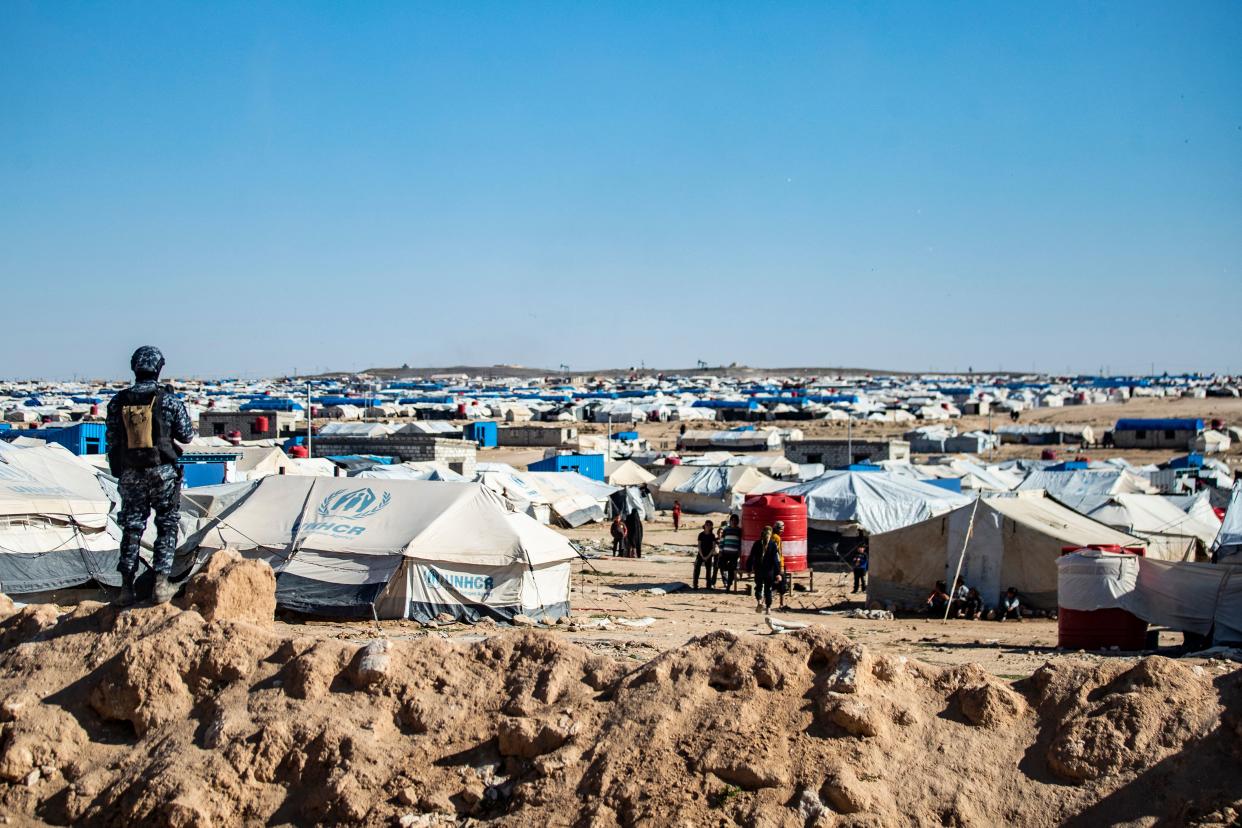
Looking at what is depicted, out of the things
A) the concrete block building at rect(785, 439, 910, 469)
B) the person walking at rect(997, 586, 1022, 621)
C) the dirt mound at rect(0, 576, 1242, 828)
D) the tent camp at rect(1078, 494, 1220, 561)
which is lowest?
the concrete block building at rect(785, 439, 910, 469)

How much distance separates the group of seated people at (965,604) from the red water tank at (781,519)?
156 inches

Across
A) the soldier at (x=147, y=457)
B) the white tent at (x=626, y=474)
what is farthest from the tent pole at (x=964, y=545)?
the white tent at (x=626, y=474)

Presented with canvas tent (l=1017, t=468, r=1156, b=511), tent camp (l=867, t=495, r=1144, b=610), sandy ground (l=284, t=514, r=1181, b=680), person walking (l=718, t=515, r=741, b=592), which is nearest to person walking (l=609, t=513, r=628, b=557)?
sandy ground (l=284, t=514, r=1181, b=680)

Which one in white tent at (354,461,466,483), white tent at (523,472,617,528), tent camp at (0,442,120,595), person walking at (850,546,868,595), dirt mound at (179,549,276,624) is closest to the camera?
dirt mound at (179,549,276,624)

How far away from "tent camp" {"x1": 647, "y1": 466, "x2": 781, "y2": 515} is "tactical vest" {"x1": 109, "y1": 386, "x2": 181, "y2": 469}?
31.7 metres

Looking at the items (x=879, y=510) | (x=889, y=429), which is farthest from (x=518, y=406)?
(x=879, y=510)

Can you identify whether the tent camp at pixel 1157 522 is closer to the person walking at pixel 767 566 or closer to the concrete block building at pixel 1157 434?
the person walking at pixel 767 566

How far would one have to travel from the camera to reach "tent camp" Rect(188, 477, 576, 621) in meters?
15.3

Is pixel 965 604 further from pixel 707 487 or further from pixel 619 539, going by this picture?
pixel 707 487

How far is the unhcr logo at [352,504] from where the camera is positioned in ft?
53.3

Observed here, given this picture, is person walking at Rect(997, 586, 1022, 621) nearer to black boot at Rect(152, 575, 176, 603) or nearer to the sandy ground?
the sandy ground

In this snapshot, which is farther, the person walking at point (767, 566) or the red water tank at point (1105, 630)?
the person walking at point (767, 566)

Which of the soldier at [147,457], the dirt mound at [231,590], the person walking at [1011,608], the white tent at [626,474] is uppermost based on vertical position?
the soldier at [147,457]

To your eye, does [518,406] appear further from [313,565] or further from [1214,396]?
[313,565]
